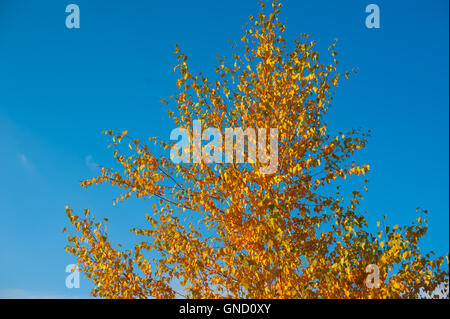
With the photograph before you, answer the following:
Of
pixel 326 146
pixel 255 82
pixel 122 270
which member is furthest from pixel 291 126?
pixel 122 270

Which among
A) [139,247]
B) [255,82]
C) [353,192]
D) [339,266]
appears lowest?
[339,266]

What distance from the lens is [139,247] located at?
802 centimetres

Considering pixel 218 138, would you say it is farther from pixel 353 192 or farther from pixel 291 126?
pixel 353 192

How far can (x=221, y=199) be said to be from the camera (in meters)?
8.55

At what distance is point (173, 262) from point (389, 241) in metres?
4.05

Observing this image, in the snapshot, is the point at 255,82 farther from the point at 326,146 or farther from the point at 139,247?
the point at 139,247
